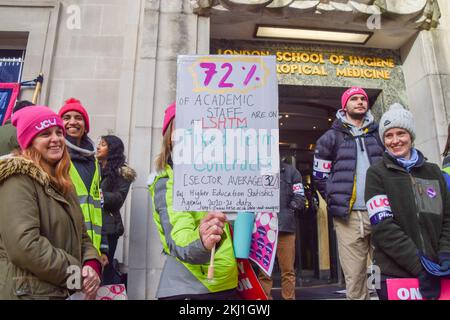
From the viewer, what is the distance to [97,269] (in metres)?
2.38

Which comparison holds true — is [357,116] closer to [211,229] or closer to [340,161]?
[340,161]

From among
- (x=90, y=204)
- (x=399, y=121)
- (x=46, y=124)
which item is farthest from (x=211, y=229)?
(x=399, y=121)

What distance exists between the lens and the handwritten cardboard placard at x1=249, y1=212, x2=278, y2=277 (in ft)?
8.03

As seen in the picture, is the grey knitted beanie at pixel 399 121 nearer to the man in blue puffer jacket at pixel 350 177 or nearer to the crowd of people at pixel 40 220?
the man in blue puffer jacket at pixel 350 177

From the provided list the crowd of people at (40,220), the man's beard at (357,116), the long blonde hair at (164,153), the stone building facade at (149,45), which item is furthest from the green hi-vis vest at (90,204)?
the man's beard at (357,116)

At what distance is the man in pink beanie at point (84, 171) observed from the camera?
319cm

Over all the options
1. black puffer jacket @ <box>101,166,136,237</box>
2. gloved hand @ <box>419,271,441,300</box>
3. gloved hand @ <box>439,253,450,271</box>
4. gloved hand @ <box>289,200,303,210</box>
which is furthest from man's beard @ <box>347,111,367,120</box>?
black puffer jacket @ <box>101,166,136,237</box>

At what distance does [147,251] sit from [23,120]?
3345 millimetres

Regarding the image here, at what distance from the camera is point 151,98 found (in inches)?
229

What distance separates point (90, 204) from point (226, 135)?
Answer: 146 centimetres

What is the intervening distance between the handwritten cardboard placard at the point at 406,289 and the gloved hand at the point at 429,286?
1.0 inches

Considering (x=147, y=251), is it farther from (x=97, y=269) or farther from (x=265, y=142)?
(x=265, y=142)

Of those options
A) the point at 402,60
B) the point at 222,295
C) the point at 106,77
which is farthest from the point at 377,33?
the point at 222,295
